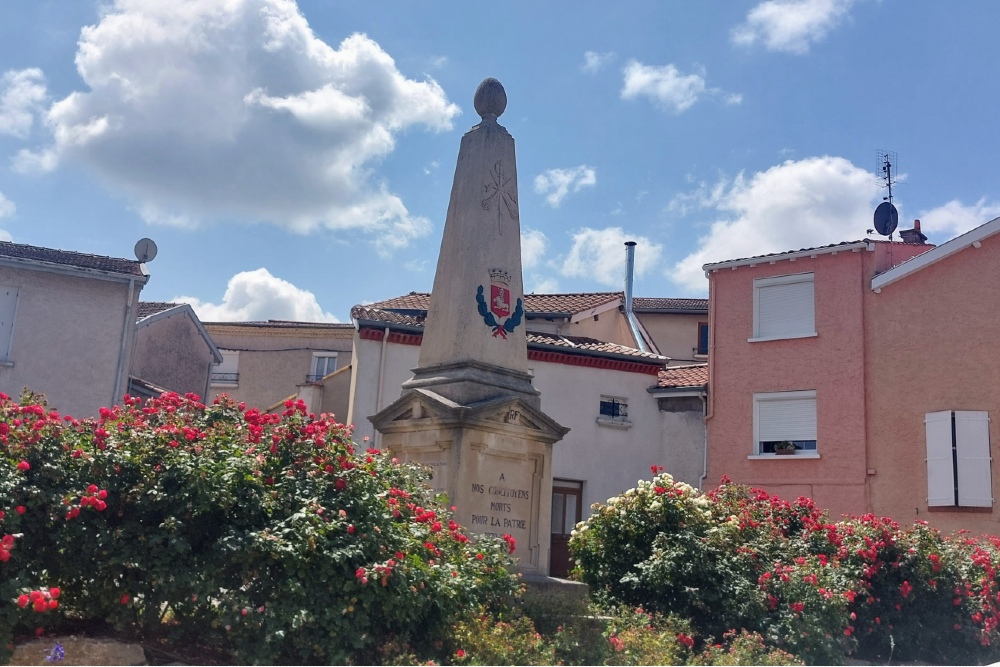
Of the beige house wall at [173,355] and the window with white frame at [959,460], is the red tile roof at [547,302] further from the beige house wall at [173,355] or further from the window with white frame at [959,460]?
the window with white frame at [959,460]

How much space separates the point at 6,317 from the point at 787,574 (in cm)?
1680

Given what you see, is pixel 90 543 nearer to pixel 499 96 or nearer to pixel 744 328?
pixel 499 96

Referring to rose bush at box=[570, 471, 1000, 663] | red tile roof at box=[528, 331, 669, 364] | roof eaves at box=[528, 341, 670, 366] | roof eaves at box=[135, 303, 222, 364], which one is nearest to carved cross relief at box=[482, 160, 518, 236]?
rose bush at box=[570, 471, 1000, 663]

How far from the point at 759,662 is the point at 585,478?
558 inches

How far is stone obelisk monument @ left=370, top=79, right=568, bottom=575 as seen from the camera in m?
9.25

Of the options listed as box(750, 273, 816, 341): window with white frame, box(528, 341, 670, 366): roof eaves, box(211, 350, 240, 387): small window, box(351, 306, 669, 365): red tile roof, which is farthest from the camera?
box(211, 350, 240, 387): small window

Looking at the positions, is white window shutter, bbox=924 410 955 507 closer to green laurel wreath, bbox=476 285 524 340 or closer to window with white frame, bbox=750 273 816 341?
window with white frame, bbox=750 273 816 341

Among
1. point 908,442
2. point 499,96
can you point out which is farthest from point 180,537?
point 908,442

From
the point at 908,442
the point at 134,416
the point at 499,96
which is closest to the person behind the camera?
the point at 134,416

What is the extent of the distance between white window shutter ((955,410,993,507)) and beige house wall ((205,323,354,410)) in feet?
75.5

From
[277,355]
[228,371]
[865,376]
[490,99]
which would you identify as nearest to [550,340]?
[865,376]

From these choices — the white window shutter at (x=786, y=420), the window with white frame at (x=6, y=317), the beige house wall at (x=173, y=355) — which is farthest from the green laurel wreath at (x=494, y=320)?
the beige house wall at (x=173, y=355)

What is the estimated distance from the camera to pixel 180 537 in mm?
5633

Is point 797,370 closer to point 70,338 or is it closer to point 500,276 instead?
point 500,276
